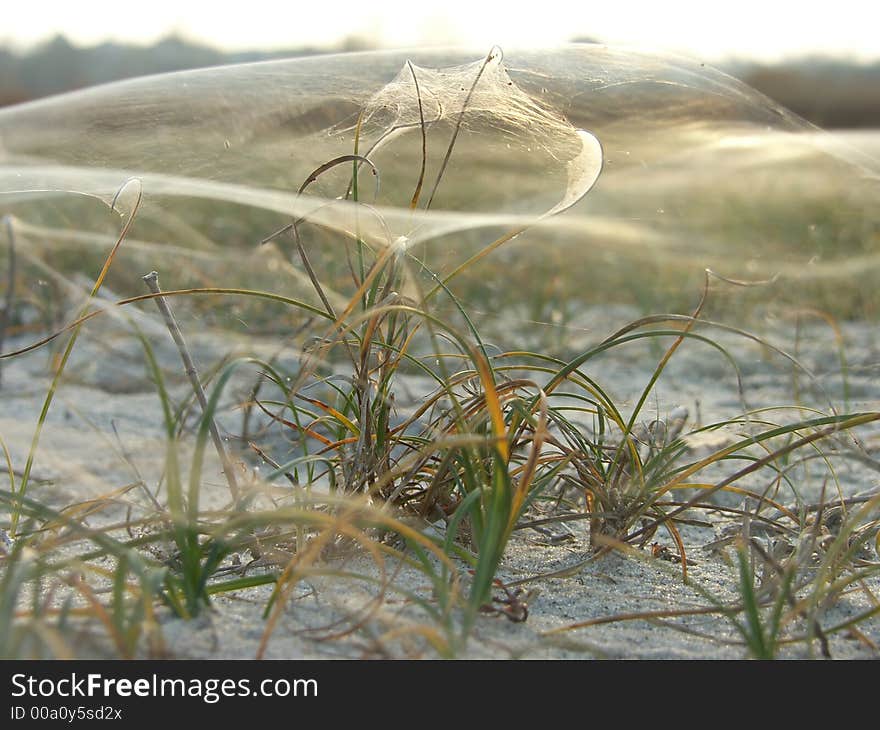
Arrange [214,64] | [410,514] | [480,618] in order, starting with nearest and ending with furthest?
[480,618] → [410,514] → [214,64]

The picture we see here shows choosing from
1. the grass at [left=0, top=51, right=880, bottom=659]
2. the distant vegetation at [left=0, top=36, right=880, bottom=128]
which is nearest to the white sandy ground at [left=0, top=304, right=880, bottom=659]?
the grass at [left=0, top=51, right=880, bottom=659]

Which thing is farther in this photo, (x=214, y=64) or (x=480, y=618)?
(x=214, y=64)

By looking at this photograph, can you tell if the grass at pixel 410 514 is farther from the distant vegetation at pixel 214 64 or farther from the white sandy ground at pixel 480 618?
the distant vegetation at pixel 214 64

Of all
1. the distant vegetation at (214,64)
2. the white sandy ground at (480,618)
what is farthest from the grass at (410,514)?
the distant vegetation at (214,64)

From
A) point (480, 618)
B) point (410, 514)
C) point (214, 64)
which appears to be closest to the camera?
point (480, 618)

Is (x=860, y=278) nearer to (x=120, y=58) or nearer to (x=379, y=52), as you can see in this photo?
(x=379, y=52)

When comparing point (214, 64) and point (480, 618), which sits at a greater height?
point (214, 64)

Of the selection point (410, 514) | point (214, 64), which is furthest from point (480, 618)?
point (214, 64)

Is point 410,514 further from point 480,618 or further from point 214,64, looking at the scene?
point 214,64

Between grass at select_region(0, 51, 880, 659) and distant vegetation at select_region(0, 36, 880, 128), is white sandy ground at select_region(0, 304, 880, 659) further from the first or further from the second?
distant vegetation at select_region(0, 36, 880, 128)
